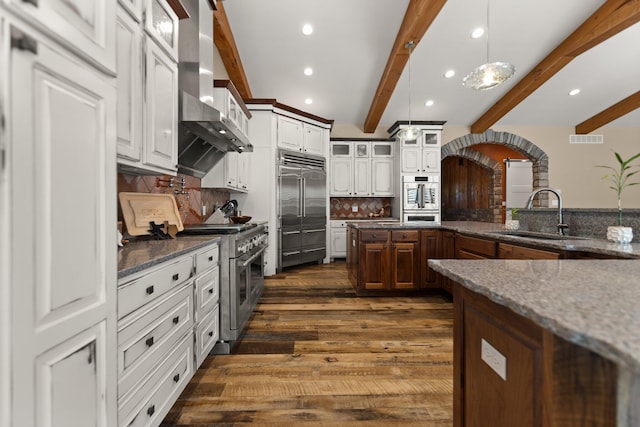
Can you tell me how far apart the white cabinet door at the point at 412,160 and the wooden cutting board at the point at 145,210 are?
489cm

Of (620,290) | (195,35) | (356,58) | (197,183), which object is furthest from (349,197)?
(620,290)

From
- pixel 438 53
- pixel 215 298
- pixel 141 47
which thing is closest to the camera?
pixel 141 47

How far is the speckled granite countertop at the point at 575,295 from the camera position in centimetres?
49

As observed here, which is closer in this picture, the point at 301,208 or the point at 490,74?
the point at 490,74

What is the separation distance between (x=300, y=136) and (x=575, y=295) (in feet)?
17.3

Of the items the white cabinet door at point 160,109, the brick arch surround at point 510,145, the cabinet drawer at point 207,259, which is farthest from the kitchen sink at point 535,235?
the brick arch surround at point 510,145

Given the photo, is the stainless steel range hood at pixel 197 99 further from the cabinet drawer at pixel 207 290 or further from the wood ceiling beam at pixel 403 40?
the wood ceiling beam at pixel 403 40

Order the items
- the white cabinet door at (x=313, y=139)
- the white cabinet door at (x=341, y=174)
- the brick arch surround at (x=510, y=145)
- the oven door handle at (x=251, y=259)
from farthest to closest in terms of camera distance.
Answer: the brick arch surround at (x=510, y=145) → the white cabinet door at (x=341, y=174) → the white cabinet door at (x=313, y=139) → the oven door handle at (x=251, y=259)

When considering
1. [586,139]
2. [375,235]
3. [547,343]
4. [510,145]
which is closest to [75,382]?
[547,343]

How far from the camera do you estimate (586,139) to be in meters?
7.29

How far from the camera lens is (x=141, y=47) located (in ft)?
5.66

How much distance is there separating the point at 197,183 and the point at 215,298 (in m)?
1.76

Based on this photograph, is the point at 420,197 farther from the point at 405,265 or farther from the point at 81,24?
the point at 81,24

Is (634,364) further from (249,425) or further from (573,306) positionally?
(249,425)
